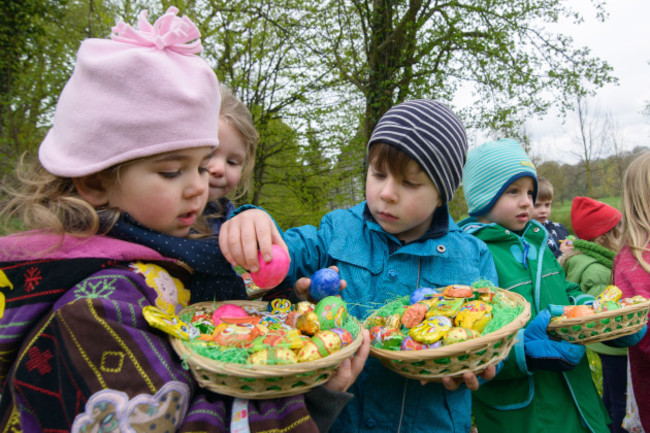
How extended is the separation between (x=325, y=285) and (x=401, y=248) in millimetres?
418

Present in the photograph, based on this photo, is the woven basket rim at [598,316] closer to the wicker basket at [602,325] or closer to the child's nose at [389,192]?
the wicker basket at [602,325]

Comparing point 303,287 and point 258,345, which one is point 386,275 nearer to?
point 303,287

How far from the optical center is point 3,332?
100 cm

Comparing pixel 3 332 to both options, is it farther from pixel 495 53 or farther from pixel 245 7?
pixel 495 53

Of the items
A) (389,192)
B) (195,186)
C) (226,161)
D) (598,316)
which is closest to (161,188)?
(195,186)

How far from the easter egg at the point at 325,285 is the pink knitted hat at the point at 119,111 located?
66cm

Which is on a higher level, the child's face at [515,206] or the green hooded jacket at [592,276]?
the child's face at [515,206]

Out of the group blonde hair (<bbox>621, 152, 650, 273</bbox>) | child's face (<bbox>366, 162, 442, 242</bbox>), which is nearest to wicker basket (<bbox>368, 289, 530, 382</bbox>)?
child's face (<bbox>366, 162, 442, 242</bbox>)

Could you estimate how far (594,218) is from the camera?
3303 millimetres

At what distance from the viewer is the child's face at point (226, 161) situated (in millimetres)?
1670

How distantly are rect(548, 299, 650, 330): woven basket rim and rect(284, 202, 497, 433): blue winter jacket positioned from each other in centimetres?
32

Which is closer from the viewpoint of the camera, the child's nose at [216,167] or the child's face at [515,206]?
the child's nose at [216,167]

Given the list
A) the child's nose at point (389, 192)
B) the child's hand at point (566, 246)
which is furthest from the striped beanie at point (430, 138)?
the child's hand at point (566, 246)

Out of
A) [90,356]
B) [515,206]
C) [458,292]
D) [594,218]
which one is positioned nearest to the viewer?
[90,356]
